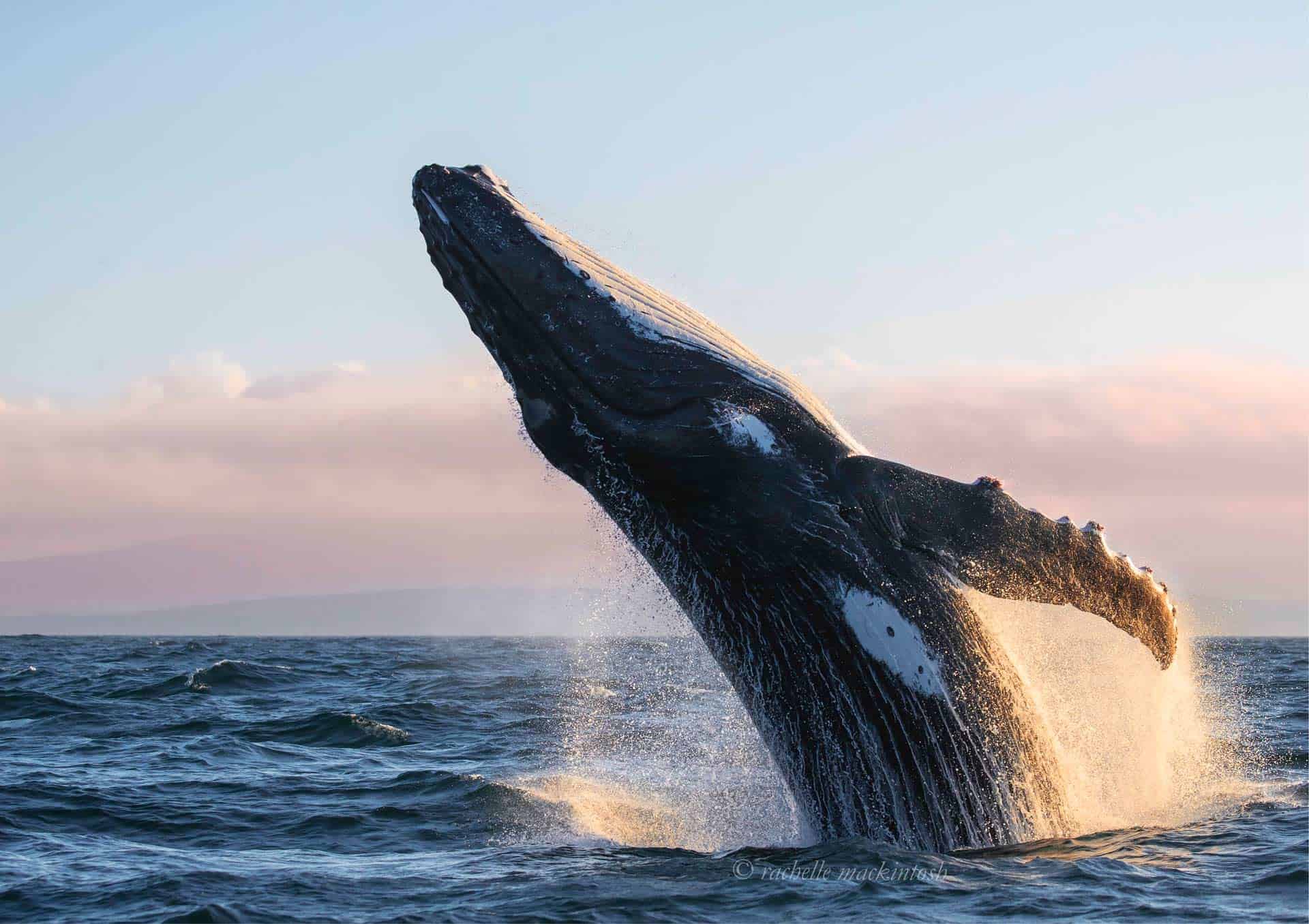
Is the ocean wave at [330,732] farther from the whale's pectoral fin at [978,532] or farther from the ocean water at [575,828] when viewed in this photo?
the whale's pectoral fin at [978,532]

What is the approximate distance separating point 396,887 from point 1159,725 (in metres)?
5.75

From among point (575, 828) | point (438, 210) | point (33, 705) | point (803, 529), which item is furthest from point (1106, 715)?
point (33, 705)

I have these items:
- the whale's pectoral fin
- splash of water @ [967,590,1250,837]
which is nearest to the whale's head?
the whale's pectoral fin

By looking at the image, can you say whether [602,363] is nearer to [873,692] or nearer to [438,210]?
[438,210]

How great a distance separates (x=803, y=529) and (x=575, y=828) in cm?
385

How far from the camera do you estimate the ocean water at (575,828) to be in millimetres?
7176

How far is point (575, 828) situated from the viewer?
32.2ft

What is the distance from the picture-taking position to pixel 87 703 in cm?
2156

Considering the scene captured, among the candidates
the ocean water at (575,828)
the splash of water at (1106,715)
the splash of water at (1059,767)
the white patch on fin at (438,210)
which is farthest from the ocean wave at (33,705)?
the splash of water at (1106,715)

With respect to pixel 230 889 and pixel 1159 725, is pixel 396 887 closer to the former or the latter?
pixel 230 889

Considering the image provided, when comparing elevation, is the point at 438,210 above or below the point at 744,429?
above

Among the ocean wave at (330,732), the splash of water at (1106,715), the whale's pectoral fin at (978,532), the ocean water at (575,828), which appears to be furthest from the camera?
the ocean wave at (330,732)

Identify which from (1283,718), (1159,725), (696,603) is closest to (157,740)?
(696,603)

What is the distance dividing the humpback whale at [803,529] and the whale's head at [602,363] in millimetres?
12
